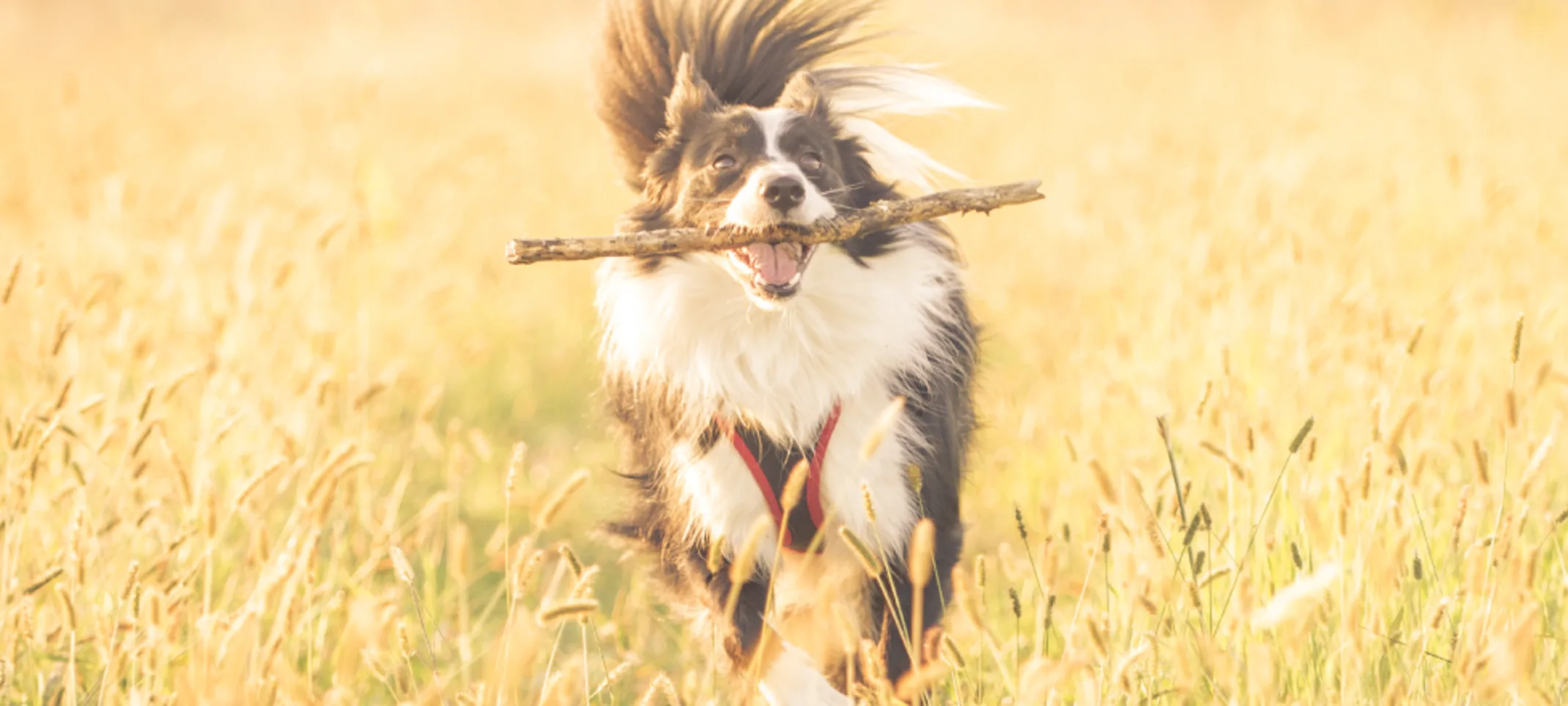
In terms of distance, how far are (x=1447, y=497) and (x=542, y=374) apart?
14.1 feet

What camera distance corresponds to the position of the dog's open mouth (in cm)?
326

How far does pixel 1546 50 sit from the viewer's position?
10633 mm

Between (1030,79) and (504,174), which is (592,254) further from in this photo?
(1030,79)

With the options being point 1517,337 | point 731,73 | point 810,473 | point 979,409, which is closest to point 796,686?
point 810,473

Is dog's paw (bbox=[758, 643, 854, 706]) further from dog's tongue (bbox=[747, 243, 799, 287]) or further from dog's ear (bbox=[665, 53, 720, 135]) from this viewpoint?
dog's ear (bbox=[665, 53, 720, 135])

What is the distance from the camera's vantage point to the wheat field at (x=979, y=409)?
233 centimetres

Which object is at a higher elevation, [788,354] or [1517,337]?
[1517,337]

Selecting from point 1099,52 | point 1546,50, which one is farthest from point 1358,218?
point 1099,52

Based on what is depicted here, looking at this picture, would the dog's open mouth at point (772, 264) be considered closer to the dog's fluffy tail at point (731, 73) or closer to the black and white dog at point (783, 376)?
the black and white dog at point (783, 376)

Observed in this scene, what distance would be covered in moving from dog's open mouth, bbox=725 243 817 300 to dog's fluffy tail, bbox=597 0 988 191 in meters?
0.70

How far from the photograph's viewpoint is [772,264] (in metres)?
3.30

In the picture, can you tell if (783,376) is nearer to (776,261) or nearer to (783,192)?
(776,261)

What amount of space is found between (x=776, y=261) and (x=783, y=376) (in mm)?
314

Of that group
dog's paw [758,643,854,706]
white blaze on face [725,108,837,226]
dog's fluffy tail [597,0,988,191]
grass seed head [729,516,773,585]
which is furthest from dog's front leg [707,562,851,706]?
dog's fluffy tail [597,0,988,191]
